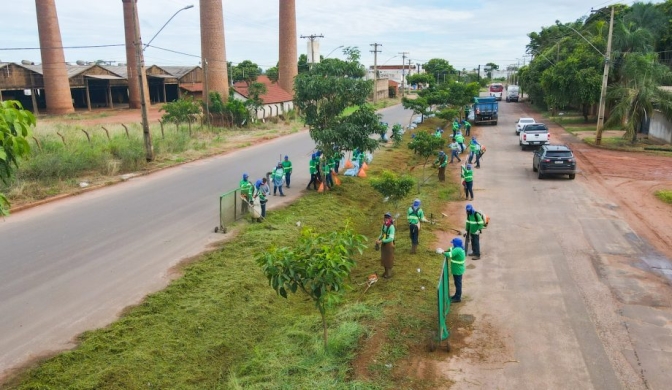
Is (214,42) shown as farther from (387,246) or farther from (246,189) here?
(387,246)

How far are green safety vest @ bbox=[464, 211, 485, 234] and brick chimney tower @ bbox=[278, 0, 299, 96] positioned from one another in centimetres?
4965

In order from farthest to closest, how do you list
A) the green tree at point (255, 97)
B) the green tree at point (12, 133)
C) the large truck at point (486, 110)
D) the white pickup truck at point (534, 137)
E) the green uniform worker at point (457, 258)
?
the green tree at point (255, 97), the large truck at point (486, 110), the white pickup truck at point (534, 137), the green uniform worker at point (457, 258), the green tree at point (12, 133)

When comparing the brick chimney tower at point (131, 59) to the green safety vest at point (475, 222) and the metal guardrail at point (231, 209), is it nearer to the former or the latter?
the metal guardrail at point (231, 209)

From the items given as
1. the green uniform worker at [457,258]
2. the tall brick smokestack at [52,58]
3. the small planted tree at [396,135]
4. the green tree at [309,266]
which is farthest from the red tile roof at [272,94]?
the green tree at [309,266]

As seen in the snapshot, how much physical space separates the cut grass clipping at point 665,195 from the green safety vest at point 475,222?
30.7ft

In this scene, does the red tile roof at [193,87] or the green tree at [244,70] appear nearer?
the red tile roof at [193,87]

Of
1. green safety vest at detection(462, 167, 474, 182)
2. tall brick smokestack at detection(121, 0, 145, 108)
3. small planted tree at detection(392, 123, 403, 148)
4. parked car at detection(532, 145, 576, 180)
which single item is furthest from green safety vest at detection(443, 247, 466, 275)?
tall brick smokestack at detection(121, 0, 145, 108)

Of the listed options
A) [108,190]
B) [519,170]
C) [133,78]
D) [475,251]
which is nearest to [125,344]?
[475,251]

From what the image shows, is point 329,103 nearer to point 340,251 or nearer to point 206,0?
point 340,251

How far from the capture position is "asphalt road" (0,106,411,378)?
9.23m

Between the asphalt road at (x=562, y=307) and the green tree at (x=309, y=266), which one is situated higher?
the green tree at (x=309, y=266)

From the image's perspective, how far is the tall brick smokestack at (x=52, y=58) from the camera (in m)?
48.5

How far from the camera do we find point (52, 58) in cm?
4853

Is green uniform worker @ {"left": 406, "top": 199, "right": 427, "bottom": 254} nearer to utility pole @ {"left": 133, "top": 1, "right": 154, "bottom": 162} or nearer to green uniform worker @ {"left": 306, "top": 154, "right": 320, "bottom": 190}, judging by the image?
green uniform worker @ {"left": 306, "top": 154, "right": 320, "bottom": 190}
